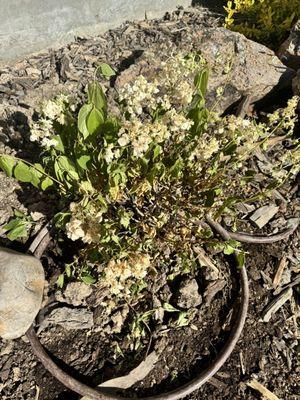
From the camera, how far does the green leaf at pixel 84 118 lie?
2.15m

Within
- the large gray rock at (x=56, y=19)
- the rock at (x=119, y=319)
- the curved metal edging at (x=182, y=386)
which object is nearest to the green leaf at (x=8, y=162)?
the curved metal edging at (x=182, y=386)

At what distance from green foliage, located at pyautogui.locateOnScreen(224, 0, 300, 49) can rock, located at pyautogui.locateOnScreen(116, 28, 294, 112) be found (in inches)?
20.4

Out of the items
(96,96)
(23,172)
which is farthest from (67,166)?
(96,96)

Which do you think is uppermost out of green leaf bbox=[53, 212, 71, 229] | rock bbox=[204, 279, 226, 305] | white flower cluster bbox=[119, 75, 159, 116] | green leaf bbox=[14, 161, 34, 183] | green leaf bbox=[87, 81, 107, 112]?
white flower cluster bbox=[119, 75, 159, 116]

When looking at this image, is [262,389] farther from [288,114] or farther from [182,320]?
[288,114]

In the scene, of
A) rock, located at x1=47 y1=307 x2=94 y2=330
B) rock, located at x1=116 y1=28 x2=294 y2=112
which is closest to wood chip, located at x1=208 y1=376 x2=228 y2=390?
rock, located at x1=47 y1=307 x2=94 y2=330

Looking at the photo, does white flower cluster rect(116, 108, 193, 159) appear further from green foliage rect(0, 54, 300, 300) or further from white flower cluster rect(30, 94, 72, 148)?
white flower cluster rect(30, 94, 72, 148)

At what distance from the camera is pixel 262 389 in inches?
90.8

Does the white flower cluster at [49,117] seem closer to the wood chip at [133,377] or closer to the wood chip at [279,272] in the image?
the wood chip at [133,377]

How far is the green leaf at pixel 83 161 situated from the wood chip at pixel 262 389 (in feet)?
4.49

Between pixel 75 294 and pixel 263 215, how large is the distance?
1237mm

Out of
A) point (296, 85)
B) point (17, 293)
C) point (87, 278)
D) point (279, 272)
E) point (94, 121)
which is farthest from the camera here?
point (296, 85)

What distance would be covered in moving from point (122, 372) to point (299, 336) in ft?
3.19

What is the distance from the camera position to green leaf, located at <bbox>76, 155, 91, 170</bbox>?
226cm
